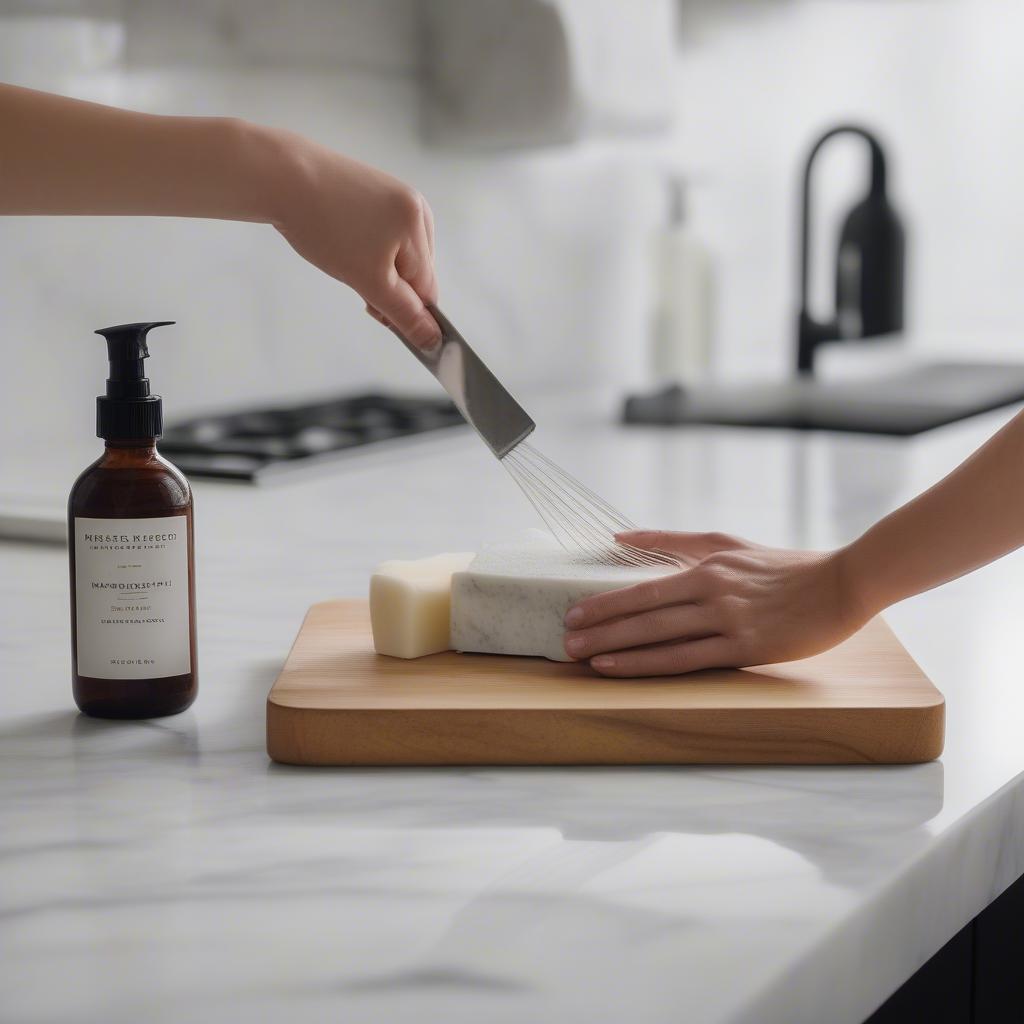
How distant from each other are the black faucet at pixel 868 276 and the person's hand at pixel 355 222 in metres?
1.56

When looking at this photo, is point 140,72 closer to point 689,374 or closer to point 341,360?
point 341,360

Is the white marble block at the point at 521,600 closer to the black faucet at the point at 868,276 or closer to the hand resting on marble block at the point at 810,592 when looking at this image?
the hand resting on marble block at the point at 810,592

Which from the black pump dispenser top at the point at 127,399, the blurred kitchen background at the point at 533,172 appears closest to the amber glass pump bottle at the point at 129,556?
the black pump dispenser top at the point at 127,399

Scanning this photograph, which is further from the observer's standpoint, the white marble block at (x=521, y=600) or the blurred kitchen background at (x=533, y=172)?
the blurred kitchen background at (x=533, y=172)

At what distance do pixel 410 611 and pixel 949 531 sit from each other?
29 centimetres

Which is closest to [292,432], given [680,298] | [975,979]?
[680,298]

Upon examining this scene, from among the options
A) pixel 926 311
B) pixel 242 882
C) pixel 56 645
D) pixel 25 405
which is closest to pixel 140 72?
pixel 25 405

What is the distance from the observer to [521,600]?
825 millimetres

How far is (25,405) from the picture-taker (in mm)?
1595

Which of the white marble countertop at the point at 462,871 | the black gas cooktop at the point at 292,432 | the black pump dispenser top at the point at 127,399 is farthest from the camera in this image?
the black gas cooktop at the point at 292,432

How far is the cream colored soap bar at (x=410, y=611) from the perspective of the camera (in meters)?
0.82

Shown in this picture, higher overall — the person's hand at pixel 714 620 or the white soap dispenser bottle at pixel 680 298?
the white soap dispenser bottle at pixel 680 298

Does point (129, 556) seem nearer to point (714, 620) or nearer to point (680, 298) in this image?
point (714, 620)

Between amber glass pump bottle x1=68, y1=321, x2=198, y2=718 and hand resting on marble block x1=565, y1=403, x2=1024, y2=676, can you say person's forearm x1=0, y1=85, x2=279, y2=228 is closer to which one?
amber glass pump bottle x1=68, y1=321, x2=198, y2=718
